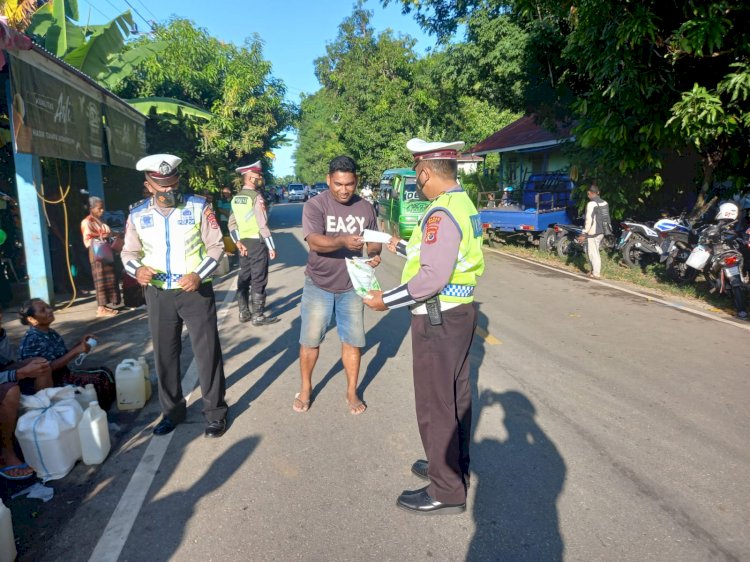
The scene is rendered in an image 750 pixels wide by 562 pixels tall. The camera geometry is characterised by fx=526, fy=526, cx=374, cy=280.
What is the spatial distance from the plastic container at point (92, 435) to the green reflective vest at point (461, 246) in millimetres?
2385

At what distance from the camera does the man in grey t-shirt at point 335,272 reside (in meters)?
4.09

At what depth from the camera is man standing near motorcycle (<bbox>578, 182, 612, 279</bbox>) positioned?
10.4 metres

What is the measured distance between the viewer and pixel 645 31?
6945 millimetres

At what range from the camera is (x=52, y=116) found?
691cm

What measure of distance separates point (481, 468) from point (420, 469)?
42 centimetres

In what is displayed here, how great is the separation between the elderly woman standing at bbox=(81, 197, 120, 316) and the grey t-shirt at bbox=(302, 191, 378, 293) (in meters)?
4.69

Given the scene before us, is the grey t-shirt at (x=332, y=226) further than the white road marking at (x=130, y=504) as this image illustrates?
Yes

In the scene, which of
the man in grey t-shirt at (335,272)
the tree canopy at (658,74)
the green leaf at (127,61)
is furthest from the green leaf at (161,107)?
the man in grey t-shirt at (335,272)

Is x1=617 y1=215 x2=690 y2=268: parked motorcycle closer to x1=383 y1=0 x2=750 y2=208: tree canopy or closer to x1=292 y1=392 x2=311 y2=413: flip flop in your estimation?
x1=383 y1=0 x2=750 y2=208: tree canopy

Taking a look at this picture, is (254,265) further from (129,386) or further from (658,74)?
(658,74)

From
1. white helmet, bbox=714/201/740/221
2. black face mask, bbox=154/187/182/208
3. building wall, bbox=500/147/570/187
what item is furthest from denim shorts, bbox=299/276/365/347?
building wall, bbox=500/147/570/187

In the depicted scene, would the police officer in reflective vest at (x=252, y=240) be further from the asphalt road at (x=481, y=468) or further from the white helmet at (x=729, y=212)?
the white helmet at (x=729, y=212)

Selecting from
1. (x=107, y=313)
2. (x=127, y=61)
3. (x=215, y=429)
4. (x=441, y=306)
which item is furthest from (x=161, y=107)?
(x=441, y=306)

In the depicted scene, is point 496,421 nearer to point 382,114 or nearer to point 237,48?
point 237,48
